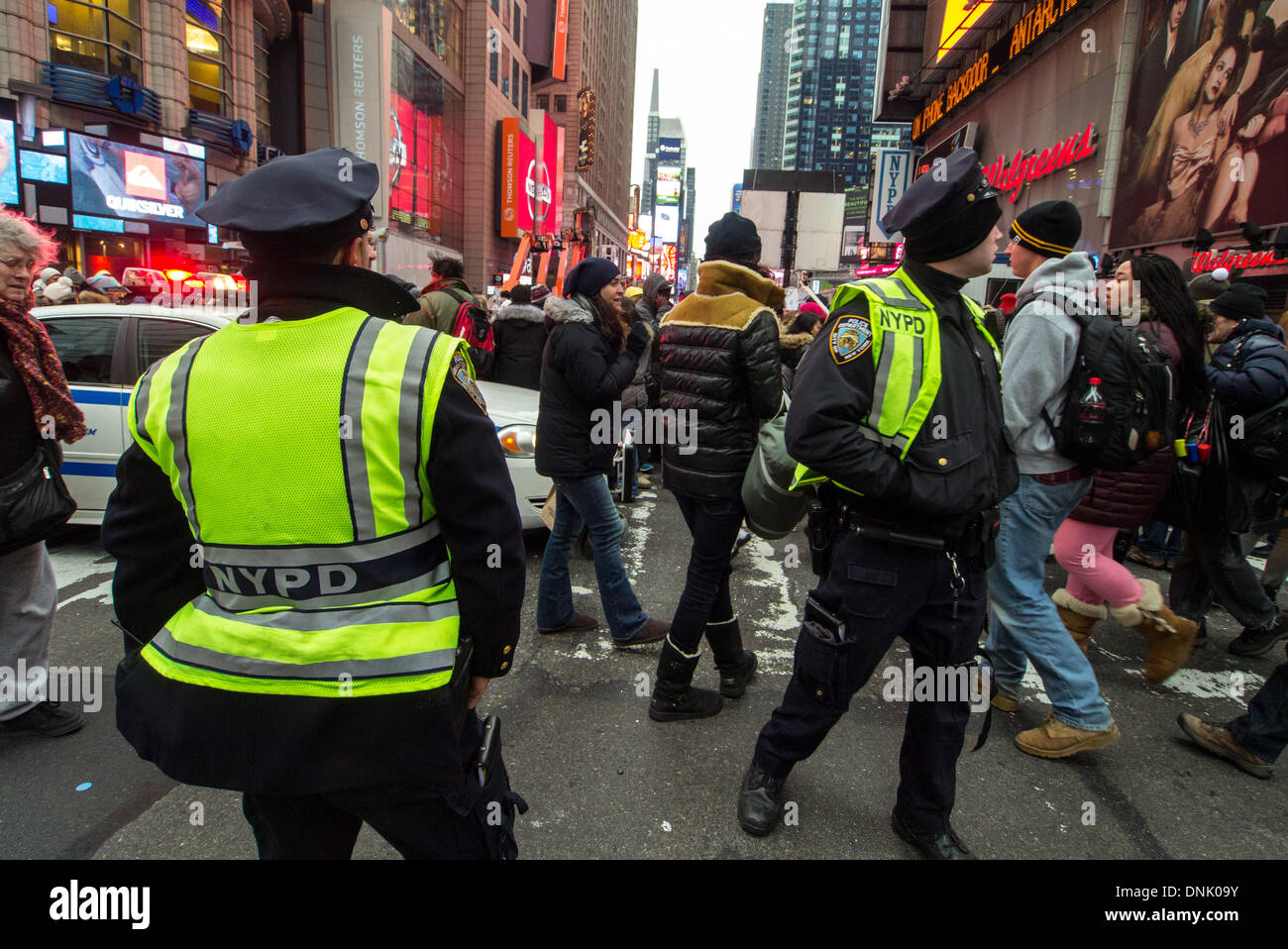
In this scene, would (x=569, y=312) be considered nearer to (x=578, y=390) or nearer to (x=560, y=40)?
(x=578, y=390)

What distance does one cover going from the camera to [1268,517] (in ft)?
14.3

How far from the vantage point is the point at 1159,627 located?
366 centimetres

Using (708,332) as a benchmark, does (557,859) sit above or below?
below

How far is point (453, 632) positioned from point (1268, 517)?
4.92m

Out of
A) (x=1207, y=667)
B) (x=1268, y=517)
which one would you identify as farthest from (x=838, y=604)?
(x=1268, y=517)

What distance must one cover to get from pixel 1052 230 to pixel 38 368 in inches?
164

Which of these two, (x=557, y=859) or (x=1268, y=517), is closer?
(x=557, y=859)

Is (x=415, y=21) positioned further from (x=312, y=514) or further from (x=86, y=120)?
(x=312, y=514)

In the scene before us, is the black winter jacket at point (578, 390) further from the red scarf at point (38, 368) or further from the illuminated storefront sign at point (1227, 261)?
the illuminated storefront sign at point (1227, 261)

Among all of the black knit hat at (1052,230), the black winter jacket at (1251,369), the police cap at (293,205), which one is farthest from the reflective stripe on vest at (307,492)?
the black winter jacket at (1251,369)

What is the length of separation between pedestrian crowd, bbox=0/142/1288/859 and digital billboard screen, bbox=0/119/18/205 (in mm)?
20731

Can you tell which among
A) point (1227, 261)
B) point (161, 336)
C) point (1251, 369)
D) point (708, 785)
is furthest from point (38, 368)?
point (1227, 261)

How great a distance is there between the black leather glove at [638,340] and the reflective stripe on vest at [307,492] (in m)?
2.55

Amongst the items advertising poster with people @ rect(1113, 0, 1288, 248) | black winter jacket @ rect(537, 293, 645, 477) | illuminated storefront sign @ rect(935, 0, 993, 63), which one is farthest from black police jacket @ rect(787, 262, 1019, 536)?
illuminated storefront sign @ rect(935, 0, 993, 63)
